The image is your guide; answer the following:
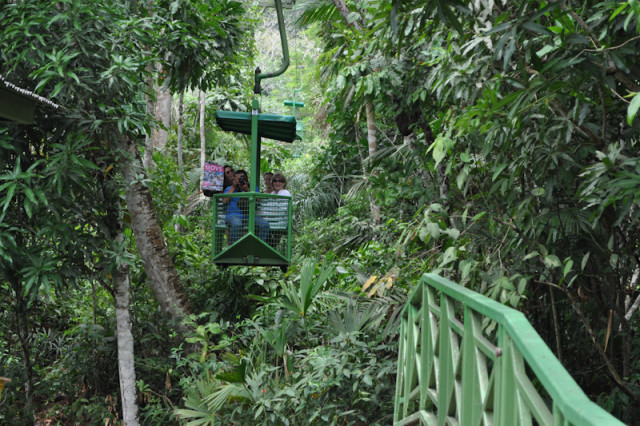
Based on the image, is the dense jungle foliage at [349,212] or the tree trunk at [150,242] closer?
the dense jungle foliage at [349,212]

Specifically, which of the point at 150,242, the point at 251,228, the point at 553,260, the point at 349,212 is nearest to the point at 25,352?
the point at 150,242

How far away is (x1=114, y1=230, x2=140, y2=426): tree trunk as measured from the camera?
23.5 ft

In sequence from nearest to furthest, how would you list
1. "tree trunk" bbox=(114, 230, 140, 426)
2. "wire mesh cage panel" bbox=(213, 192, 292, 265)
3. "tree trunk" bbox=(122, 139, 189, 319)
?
"wire mesh cage panel" bbox=(213, 192, 292, 265) → "tree trunk" bbox=(114, 230, 140, 426) → "tree trunk" bbox=(122, 139, 189, 319)

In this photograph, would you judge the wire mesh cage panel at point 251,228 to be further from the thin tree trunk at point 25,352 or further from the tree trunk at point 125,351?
the thin tree trunk at point 25,352

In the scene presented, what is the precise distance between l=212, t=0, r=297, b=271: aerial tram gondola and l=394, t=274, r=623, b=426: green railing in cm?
340

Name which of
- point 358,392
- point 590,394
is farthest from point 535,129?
point 358,392

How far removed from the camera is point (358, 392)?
598 centimetres

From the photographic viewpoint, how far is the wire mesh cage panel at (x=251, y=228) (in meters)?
6.85

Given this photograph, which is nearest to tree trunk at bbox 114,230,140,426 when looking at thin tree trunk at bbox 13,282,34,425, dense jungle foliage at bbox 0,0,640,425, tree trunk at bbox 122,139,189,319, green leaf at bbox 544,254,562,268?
dense jungle foliage at bbox 0,0,640,425

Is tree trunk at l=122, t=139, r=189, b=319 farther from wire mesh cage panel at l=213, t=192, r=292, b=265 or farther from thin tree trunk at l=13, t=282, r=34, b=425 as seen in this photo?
thin tree trunk at l=13, t=282, r=34, b=425

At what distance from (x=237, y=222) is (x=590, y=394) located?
3880 millimetres

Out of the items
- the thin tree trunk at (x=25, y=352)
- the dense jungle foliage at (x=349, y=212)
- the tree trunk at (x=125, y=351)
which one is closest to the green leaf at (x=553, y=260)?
the dense jungle foliage at (x=349, y=212)

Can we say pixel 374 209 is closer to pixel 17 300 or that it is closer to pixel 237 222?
pixel 237 222

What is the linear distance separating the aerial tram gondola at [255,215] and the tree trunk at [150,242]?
37.8 inches
